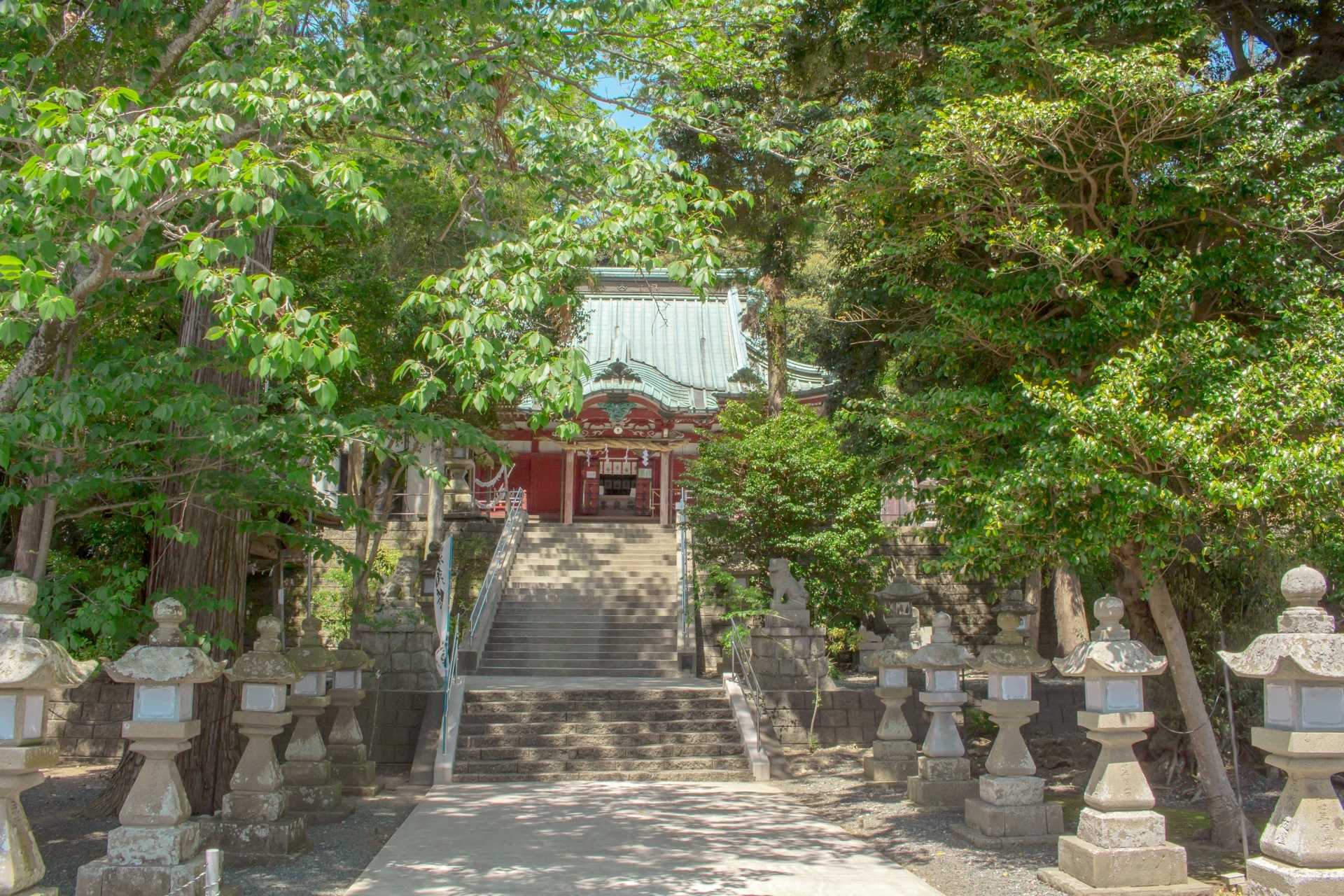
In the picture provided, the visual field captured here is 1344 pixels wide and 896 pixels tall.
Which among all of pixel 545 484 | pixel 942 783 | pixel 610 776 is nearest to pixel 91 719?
pixel 610 776

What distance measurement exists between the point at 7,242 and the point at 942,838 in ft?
22.3

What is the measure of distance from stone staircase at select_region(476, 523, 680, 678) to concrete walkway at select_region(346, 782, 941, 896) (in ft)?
14.6

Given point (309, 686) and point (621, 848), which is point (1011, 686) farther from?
point (309, 686)

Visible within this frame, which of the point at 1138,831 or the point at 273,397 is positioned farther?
the point at 273,397

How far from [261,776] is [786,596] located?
271 inches

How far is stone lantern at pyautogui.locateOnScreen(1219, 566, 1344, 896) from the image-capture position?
15.2 ft

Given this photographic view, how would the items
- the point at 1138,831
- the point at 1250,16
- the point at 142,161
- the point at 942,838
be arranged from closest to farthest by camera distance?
the point at 142,161, the point at 1138,831, the point at 942,838, the point at 1250,16

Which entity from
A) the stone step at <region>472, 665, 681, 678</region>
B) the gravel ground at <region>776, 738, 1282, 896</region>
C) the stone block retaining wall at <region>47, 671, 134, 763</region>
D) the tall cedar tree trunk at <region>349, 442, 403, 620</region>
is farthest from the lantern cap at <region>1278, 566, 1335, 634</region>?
the tall cedar tree trunk at <region>349, 442, 403, 620</region>

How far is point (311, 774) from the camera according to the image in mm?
7555

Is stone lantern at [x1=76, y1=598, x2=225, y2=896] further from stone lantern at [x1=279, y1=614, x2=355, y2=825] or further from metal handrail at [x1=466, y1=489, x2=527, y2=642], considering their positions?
metal handrail at [x1=466, y1=489, x2=527, y2=642]

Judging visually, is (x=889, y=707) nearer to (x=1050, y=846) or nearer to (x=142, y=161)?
(x=1050, y=846)

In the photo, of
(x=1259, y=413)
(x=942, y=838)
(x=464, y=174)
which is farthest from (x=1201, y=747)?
(x=464, y=174)

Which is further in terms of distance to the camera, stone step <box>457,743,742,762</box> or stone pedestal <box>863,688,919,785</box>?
stone step <box>457,743,742,762</box>

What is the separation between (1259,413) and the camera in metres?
5.66
